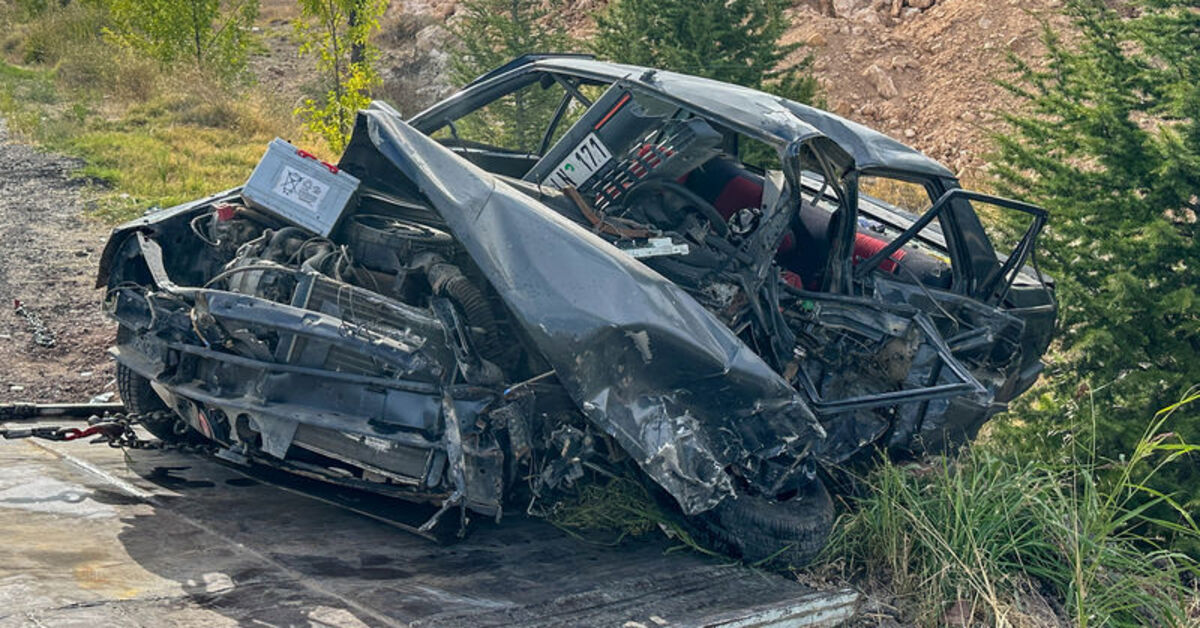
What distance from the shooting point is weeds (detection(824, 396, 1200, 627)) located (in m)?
3.97

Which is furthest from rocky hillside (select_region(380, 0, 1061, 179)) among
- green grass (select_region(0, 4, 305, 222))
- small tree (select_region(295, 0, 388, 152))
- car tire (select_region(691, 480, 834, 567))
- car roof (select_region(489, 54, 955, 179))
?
car tire (select_region(691, 480, 834, 567))

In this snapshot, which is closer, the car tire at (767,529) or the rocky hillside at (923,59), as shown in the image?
the car tire at (767,529)

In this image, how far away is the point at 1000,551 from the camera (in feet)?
13.7

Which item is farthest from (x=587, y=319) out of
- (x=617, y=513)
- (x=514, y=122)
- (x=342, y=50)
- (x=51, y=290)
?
(x=342, y=50)

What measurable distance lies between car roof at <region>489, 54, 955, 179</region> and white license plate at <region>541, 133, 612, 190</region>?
0.32 m

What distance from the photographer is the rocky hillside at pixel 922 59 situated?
56.5ft

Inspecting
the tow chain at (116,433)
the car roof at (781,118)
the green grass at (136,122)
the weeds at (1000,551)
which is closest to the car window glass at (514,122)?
the green grass at (136,122)

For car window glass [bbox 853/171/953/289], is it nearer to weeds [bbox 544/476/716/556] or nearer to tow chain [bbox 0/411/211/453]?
weeds [bbox 544/476/716/556]

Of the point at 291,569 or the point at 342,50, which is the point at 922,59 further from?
the point at 291,569

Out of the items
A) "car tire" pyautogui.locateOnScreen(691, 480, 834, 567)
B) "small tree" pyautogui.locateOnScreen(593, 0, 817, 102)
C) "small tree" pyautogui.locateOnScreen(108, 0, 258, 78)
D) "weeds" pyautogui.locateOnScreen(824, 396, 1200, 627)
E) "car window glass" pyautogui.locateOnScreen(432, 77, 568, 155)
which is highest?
"small tree" pyautogui.locateOnScreen(108, 0, 258, 78)

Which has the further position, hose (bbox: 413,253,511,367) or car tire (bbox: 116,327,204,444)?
car tire (bbox: 116,327,204,444)

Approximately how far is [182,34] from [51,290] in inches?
467

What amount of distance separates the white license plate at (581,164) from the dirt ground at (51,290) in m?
3.18

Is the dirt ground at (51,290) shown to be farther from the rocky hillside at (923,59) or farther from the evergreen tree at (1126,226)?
the rocky hillside at (923,59)
